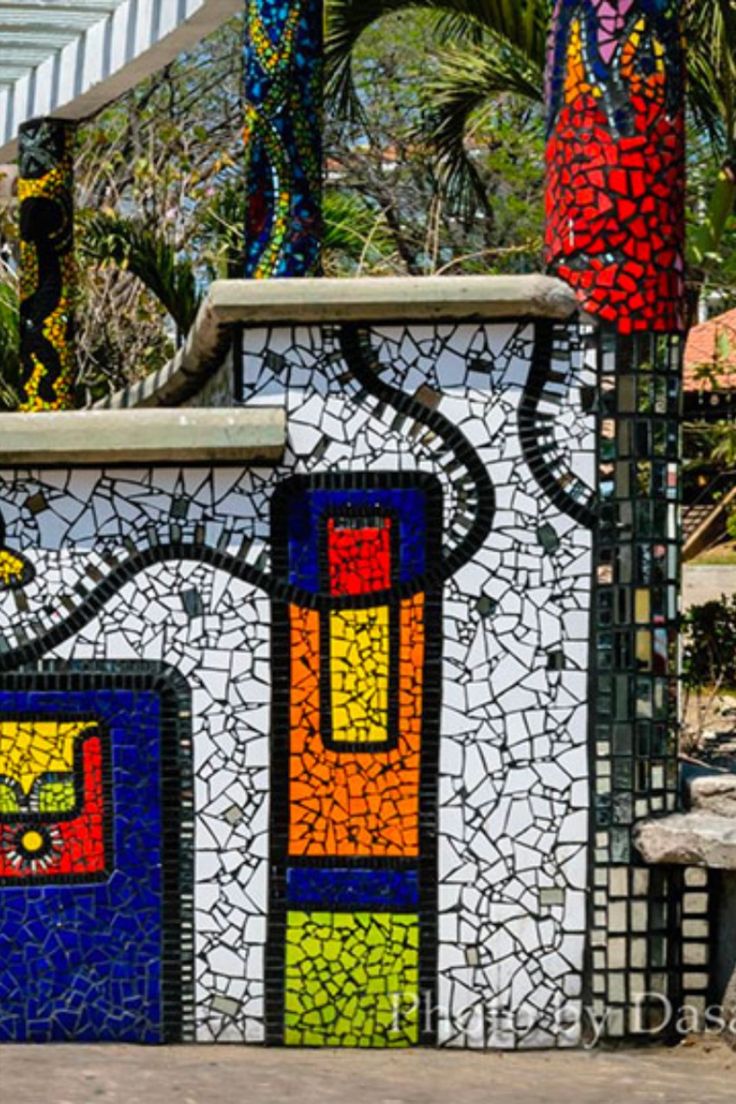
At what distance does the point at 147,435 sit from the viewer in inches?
228

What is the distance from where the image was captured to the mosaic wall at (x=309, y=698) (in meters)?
5.89

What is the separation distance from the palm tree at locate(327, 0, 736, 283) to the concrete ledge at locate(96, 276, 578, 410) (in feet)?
11.0

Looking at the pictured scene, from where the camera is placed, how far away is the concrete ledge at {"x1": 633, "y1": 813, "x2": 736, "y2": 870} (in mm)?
5789

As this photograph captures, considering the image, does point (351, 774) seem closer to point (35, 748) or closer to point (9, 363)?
point (35, 748)

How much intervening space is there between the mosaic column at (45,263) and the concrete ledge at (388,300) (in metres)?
3.30

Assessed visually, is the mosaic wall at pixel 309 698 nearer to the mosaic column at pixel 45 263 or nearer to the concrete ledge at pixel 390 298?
the concrete ledge at pixel 390 298

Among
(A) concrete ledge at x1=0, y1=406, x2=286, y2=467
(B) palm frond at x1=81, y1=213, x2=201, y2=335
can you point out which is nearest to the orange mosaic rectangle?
(A) concrete ledge at x1=0, y1=406, x2=286, y2=467

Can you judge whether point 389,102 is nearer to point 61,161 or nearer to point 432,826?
point 61,161

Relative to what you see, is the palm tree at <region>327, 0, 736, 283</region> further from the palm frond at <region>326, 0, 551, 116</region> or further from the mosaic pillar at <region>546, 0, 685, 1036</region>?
the mosaic pillar at <region>546, 0, 685, 1036</region>

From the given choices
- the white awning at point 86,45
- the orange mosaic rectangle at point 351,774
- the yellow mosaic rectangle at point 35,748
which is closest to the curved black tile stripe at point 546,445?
the orange mosaic rectangle at point 351,774

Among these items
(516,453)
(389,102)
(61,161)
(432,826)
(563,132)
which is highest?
(389,102)

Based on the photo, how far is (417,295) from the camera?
19.1 ft

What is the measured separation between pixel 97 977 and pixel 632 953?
63.0 inches

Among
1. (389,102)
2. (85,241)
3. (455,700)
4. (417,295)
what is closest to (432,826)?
(455,700)
